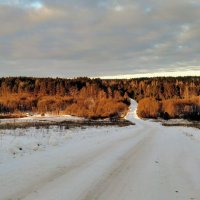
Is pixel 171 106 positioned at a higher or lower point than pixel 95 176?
lower

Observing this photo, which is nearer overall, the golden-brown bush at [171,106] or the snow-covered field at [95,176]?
the snow-covered field at [95,176]

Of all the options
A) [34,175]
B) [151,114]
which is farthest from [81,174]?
[151,114]

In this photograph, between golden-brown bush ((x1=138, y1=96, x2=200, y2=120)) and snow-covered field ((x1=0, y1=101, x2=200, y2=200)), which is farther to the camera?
golden-brown bush ((x1=138, y1=96, x2=200, y2=120))

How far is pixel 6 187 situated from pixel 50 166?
117 inches

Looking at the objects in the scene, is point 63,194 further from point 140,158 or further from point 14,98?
point 14,98

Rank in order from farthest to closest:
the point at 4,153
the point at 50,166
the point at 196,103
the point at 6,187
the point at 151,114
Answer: the point at 196,103 < the point at 151,114 < the point at 4,153 < the point at 50,166 < the point at 6,187

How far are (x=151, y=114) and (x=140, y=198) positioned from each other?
14204cm

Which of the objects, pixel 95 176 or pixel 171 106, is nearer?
pixel 95 176

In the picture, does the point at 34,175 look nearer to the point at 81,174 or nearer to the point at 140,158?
the point at 81,174

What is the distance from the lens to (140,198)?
7.25m

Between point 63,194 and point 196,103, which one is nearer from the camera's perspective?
point 63,194

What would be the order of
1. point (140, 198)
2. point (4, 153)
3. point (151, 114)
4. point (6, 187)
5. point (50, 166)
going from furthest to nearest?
1. point (151, 114)
2. point (4, 153)
3. point (50, 166)
4. point (6, 187)
5. point (140, 198)

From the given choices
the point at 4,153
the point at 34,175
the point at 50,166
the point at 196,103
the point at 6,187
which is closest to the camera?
the point at 6,187

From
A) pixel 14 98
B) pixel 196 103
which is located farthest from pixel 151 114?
pixel 14 98
